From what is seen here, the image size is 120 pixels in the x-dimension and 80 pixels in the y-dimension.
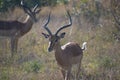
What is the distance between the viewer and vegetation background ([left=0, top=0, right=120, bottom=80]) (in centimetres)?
874

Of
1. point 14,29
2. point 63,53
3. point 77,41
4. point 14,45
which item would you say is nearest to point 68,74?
point 63,53

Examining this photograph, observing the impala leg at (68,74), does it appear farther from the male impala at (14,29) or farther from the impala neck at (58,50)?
the male impala at (14,29)

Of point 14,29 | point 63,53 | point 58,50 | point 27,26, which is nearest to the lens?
point 58,50

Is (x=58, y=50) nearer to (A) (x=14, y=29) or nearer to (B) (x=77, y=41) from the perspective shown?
(B) (x=77, y=41)

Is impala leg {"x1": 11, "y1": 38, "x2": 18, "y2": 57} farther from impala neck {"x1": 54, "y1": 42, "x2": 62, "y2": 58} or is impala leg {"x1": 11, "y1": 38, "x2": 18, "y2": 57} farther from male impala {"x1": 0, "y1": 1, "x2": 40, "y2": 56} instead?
impala neck {"x1": 54, "y1": 42, "x2": 62, "y2": 58}

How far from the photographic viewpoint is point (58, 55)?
8047 millimetres

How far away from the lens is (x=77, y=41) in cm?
1168

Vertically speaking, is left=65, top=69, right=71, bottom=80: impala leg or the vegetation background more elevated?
left=65, top=69, right=71, bottom=80: impala leg

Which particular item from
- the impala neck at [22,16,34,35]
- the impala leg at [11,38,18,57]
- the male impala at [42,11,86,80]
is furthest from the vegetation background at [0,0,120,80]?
the male impala at [42,11,86,80]

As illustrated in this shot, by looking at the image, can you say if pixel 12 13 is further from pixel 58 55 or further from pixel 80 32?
pixel 58 55

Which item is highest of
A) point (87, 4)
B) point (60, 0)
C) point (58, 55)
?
point (58, 55)

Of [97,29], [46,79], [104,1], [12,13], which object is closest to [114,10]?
[97,29]

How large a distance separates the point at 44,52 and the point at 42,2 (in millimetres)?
8422

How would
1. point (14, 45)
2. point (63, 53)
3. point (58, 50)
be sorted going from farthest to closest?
point (14, 45) → point (63, 53) → point (58, 50)
